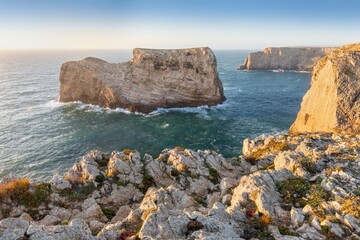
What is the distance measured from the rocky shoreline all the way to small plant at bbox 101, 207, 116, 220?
0.31ft

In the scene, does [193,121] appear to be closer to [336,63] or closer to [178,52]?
[178,52]

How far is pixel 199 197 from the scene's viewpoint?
29000 mm

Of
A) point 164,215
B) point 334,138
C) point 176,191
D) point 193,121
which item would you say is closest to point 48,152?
point 193,121

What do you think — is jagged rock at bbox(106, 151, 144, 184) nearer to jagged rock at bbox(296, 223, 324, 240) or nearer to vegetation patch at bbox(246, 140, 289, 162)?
vegetation patch at bbox(246, 140, 289, 162)

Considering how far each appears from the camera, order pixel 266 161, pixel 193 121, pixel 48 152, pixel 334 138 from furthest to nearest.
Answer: pixel 193 121, pixel 48 152, pixel 334 138, pixel 266 161

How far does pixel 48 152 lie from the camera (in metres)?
61.7

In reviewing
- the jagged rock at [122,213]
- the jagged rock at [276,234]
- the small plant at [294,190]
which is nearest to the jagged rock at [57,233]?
the jagged rock at [122,213]

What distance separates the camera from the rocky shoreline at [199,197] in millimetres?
17438

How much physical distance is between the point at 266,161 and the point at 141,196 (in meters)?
16.9

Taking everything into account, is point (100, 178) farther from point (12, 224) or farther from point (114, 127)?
point (114, 127)

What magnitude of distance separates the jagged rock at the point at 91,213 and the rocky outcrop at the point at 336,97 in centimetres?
3968

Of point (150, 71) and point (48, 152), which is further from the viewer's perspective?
point (150, 71)

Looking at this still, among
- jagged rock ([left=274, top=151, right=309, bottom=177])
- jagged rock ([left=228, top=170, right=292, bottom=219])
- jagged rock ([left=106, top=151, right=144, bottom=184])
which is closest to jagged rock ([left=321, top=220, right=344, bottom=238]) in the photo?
jagged rock ([left=228, top=170, right=292, bottom=219])

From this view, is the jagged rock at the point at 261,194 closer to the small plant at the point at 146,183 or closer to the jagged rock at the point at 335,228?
the jagged rock at the point at 335,228
